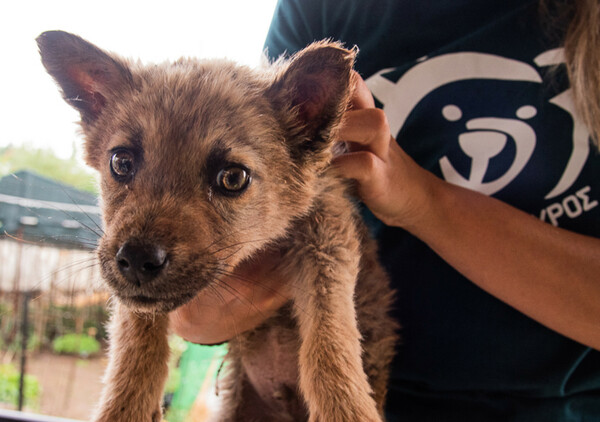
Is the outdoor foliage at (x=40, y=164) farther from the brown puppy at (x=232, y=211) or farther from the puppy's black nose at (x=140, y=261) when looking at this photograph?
the puppy's black nose at (x=140, y=261)

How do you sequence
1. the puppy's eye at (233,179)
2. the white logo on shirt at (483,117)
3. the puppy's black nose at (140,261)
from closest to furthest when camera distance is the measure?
the puppy's black nose at (140,261), the puppy's eye at (233,179), the white logo on shirt at (483,117)

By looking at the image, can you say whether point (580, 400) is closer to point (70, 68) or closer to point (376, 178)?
point (376, 178)

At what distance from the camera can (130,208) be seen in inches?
54.1

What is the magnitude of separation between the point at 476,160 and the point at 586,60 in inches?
24.6

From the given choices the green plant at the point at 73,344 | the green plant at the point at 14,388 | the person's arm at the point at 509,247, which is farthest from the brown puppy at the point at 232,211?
the green plant at the point at 73,344

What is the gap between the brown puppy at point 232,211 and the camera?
1.37 metres

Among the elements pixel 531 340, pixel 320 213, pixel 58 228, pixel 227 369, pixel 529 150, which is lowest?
pixel 227 369

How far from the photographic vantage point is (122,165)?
1.56 meters

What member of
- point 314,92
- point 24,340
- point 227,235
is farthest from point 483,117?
point 24,340

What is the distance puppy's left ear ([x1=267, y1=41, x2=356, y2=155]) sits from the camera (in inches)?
57.8

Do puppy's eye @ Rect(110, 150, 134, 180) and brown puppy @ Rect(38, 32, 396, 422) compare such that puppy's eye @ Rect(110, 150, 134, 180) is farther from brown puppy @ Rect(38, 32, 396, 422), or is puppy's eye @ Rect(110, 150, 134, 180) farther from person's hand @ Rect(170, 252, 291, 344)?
person's hand @ Rect(170, 252, 291, 344)

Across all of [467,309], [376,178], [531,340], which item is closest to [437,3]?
[376,178]

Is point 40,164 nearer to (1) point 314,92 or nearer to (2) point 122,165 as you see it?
(2) point 122,165

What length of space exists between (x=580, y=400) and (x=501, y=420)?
0.40m
